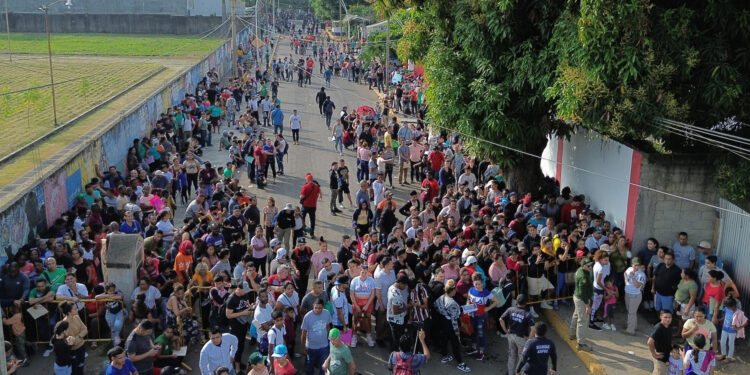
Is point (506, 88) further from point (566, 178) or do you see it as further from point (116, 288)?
point (116, 288)

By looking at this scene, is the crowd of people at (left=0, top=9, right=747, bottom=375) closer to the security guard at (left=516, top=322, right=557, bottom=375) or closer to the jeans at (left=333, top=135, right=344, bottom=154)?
the security guard at (left=516, top=322, right=557, bottom=375)

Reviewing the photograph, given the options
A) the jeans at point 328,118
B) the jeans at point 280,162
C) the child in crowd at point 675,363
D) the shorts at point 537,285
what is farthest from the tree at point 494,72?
the jeans at point 328,118

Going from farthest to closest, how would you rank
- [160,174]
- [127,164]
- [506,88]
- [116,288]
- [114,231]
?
[127,164] < [160,174] < [506,88] < [114,231] < [116,288]

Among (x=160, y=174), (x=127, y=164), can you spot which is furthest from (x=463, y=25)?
(x=127, y=164)

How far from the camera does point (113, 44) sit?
59812 mm

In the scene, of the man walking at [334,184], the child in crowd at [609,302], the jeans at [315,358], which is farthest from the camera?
the man walking at [334,184]

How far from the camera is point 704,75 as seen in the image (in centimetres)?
1248

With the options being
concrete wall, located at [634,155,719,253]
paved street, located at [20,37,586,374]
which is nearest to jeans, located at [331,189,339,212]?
paved street, located at [20,37,586,374]

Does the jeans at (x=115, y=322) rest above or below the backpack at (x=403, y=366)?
below

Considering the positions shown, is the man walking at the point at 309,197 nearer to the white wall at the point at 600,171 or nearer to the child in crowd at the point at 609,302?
the white wall at the point at 600,171

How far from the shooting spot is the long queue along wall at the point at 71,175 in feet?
48.3

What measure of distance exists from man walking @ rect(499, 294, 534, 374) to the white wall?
5.48 metres

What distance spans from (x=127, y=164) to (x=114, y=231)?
8.21 meters

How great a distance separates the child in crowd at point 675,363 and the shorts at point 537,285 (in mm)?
3131
